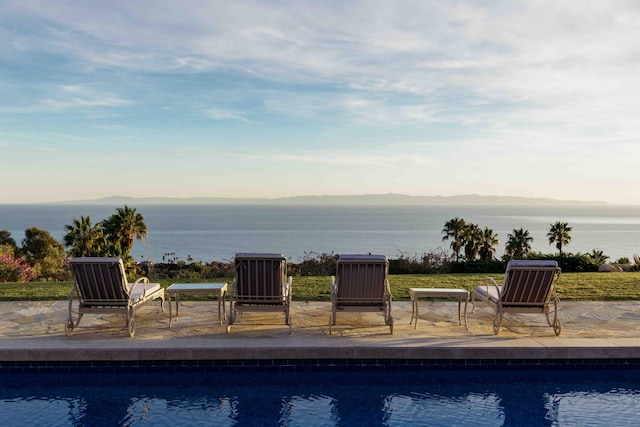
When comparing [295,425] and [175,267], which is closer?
[295,425]

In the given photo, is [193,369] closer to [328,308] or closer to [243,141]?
[328,308]

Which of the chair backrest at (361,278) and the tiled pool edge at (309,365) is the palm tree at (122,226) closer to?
the tiled pool edge at (309,365)

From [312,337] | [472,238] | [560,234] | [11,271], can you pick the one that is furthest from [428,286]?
[560,234]

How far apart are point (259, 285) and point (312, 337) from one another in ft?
3.39

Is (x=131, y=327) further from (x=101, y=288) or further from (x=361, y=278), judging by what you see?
(x=361, y=278)

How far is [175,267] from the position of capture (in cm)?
2478

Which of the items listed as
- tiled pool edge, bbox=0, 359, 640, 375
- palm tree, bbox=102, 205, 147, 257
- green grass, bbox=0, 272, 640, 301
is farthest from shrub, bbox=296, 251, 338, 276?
palm tree, bbox=102, 205, 147, 257

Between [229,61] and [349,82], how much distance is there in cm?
635

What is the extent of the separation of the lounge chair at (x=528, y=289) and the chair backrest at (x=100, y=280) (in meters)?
Result: 5.20

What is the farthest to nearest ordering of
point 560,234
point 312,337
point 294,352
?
point 560,234, point 312,337, point 294,352

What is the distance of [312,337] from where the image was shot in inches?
290

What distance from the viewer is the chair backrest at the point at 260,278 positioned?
748cm

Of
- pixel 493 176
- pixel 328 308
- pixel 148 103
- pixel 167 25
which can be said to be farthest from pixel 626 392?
pixel 493 176

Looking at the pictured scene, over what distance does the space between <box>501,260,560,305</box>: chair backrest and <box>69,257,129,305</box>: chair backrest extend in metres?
5.24
